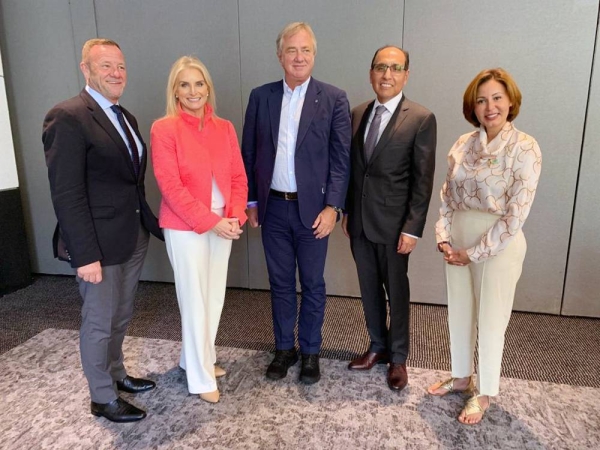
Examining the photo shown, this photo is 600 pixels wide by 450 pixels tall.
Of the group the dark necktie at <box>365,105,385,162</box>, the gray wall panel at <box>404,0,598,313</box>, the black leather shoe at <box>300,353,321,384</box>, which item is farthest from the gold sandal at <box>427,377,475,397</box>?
the gray wall panel at <box>404,0,598,313</box>

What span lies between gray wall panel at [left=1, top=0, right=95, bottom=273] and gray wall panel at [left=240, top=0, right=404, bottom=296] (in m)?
1.38

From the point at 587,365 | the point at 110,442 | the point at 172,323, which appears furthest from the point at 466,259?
the point at 172,323

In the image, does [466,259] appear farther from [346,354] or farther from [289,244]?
[346,354]

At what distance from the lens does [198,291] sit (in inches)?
79.5

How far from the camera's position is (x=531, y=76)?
2914 mm

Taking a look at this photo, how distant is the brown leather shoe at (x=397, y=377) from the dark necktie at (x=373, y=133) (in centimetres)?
111

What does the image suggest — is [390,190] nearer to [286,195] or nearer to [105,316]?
[286,195]

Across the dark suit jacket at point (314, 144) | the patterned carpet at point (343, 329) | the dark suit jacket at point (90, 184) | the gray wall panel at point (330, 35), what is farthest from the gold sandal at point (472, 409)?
the gray wall panel at point (330, 35)

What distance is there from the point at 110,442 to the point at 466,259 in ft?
5.72

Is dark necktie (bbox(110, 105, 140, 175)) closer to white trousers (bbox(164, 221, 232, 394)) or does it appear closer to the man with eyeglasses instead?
white trousers (bbox(164, 221, 232, 394))

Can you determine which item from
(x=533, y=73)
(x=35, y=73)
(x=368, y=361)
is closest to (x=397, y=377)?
(x=368, y=361)

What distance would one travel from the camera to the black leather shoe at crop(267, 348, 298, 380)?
7.54 feet

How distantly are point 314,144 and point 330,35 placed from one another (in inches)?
55.9

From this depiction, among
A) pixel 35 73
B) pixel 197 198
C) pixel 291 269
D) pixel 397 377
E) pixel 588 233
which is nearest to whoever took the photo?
pixel 197 198
